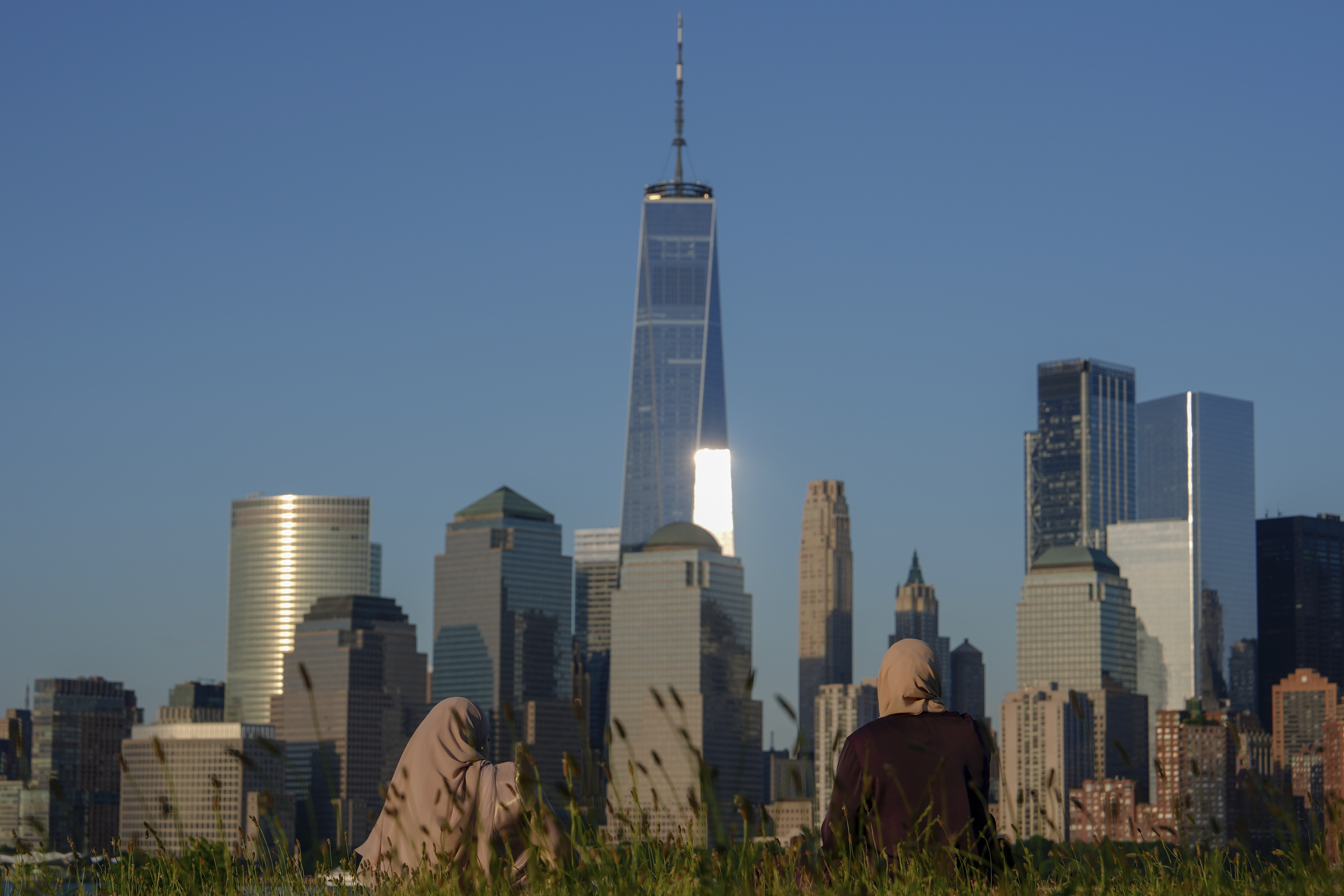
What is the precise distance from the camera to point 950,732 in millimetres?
7953

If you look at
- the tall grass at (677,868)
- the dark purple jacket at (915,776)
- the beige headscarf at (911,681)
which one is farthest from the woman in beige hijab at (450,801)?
the beige headscarf at (911,681)

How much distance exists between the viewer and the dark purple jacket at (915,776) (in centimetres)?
771

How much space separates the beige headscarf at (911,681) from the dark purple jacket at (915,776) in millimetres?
48

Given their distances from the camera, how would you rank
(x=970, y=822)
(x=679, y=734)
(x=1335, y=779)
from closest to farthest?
(x=679, y=734) < (x=970, y=822) < (x=1335, y=779)

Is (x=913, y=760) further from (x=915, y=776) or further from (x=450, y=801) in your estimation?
(x=450, y=801)

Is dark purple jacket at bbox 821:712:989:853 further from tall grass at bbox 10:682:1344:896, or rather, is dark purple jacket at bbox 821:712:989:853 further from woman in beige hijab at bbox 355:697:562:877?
woman in beige hijab at bbox 355:697:562:877

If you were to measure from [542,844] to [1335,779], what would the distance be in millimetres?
169854

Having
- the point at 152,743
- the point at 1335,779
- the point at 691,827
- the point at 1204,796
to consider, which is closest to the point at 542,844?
the point at 691,827

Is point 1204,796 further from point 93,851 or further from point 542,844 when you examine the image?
point 93,851

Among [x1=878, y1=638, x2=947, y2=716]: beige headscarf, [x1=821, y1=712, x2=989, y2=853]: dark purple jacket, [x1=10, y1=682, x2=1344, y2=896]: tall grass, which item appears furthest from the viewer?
[x1=878, y1=638, x2=947, y2=716]: beige headscarf

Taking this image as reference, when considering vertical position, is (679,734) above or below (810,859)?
above

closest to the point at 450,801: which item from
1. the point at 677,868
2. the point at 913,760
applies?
the point at 677,868

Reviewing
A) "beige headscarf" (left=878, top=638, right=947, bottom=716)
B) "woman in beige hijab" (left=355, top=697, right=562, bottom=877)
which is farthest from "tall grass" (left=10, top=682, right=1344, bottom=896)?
"beige headscarf" (left=878, top=638, right=947, bottom=716)

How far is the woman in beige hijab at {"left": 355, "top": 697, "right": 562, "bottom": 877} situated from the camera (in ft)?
25.6
